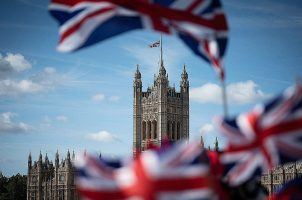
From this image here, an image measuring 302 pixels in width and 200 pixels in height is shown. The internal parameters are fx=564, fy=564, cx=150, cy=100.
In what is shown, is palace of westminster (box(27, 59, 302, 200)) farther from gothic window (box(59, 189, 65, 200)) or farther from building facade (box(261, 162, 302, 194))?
building facade (box(261, 162, 302, 194))

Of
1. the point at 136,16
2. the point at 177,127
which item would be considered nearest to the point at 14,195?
the point at 177,127

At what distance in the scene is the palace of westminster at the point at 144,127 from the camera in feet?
258

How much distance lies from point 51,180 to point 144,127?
15.7m

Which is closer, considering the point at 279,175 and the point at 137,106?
the point at 279,175

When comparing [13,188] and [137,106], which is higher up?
[137,106]

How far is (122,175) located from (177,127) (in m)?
79.8

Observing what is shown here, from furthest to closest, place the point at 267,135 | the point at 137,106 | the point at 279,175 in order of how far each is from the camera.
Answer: the point at 137,106
the point at 279,175
the point at 267,135

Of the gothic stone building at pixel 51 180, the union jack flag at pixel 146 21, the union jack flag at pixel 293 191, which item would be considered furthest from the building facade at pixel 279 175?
the union jack flag at pixel 146 21

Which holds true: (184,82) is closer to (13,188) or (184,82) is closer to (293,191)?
(13,188)

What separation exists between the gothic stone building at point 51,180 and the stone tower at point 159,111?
10895 millimetres

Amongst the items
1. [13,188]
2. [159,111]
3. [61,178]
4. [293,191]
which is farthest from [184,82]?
[293,191]

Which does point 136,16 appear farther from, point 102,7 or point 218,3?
point 218,3

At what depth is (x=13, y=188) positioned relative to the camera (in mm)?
88312

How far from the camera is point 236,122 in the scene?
22.1 ft
